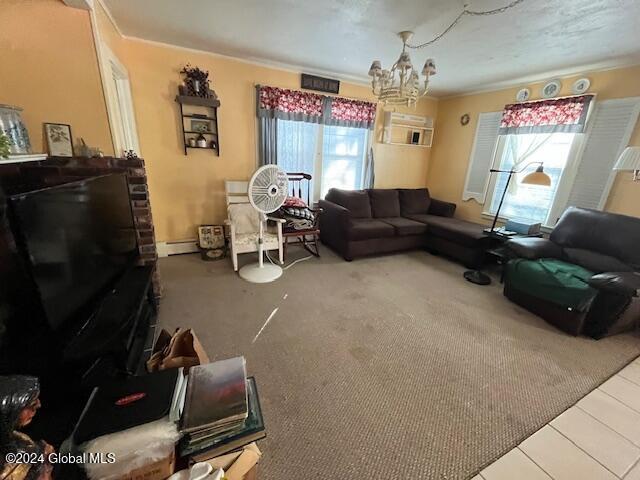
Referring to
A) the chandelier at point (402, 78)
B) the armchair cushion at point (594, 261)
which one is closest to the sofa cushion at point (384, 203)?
the chandelier at point (402, 78)

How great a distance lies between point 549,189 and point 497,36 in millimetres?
1972

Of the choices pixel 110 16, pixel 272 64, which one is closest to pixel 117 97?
pixel 110 16

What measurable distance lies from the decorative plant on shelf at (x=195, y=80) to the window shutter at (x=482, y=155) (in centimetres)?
374

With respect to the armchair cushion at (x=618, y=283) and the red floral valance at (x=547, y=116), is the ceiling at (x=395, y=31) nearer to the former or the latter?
the red floral valance at (x=547, y=116)

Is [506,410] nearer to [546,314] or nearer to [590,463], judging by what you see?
[590,463]

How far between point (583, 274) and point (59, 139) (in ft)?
13.2

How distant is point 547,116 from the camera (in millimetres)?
3076

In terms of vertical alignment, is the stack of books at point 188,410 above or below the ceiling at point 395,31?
below

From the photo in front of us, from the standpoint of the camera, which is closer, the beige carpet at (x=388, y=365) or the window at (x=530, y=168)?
the beige carpet at (x=388, y=365)

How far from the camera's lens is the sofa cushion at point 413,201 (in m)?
4.18

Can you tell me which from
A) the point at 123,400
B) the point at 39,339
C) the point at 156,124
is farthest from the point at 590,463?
the point at 156,124

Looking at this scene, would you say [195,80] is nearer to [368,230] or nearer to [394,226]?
[368,230]

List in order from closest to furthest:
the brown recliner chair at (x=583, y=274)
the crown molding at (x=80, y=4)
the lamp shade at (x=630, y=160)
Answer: the crown molding at (x=80, y=4), the brown recliner chair at (x=583, y=274), the lamp shade at (x=630, y=160)

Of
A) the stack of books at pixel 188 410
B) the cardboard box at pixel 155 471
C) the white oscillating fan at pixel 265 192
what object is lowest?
the cardboard box at pixel 155 471
